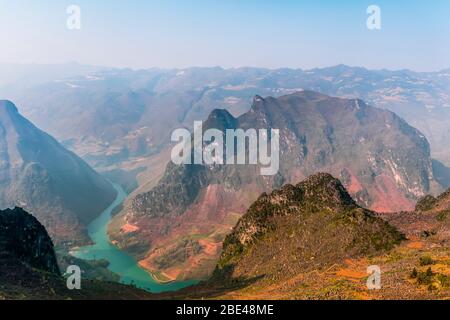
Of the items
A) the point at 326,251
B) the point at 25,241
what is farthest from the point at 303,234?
the point at 25,241

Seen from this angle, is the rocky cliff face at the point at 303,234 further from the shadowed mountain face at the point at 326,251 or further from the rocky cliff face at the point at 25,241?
the rocky cliff face at the point at 25,241

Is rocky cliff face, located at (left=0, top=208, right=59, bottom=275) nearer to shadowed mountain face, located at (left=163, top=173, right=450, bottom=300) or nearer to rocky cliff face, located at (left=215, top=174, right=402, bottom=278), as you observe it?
shadowed mountain face, located at (left=163, top=173, right=450, bottom=300)

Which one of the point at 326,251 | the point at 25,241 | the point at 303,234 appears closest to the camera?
the point at 326,251

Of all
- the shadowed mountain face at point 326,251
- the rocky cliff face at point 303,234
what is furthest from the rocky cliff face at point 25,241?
the rocky cliff face at point 303,234

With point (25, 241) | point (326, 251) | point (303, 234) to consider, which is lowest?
point (25, 241)

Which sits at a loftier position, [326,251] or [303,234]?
[326,251]

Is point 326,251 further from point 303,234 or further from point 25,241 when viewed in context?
point 25,241

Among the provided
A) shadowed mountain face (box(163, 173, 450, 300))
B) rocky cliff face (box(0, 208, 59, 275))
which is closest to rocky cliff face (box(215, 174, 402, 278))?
shadowed mountain face (box(163, 173, 450, 300))

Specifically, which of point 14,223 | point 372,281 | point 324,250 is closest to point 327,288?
point 372,281
